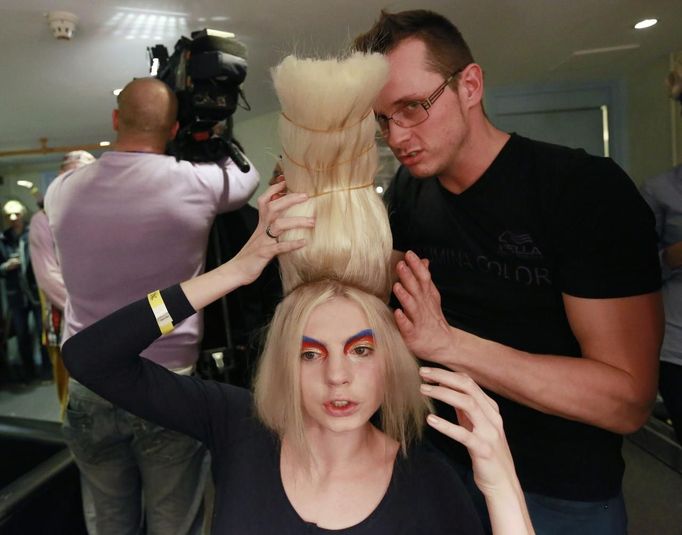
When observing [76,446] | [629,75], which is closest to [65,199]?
[76,446]

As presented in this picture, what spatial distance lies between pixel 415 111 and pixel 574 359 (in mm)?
500

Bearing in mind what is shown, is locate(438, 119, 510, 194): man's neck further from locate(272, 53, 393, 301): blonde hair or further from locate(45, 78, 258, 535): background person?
locate(45, 78, 258, 535): background person

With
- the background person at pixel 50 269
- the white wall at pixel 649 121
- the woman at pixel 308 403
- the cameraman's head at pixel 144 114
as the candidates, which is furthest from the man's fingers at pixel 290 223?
the white wall at pixel 649 121

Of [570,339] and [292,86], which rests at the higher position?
[292,86]

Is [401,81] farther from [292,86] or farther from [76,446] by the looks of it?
[76,446]

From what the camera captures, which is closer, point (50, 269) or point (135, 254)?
point (135, 254)

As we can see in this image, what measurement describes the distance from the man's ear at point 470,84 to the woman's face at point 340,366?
47 cm

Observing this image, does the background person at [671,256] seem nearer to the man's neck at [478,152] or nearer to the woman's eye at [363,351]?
the man's neck at [478,152]

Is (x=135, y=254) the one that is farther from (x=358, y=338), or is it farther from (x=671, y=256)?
(x=671, y=256)

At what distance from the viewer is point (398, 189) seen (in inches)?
45.2

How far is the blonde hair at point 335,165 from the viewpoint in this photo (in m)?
0.66

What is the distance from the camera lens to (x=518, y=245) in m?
0.85

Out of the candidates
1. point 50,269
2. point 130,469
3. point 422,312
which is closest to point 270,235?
point 422,312

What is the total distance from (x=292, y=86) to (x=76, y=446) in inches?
44.9
